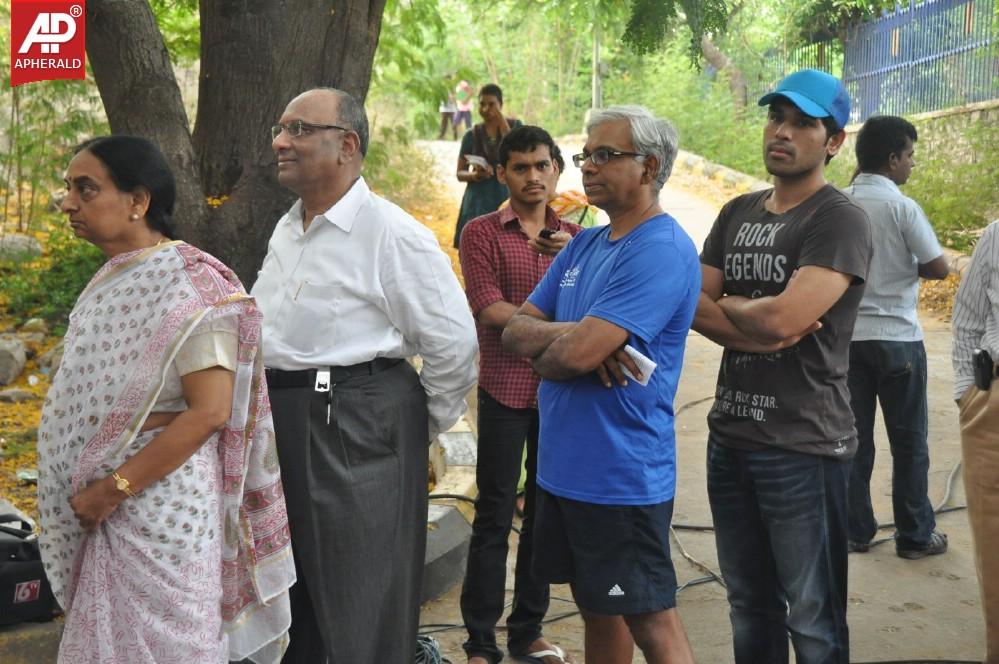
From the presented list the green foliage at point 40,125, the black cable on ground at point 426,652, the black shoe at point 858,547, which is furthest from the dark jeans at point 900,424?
the green foliage at point 40,125

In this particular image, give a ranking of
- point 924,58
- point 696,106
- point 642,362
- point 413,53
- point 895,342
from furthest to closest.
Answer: point 696,106
point 924,58
point 413,53
point 895,342
point 642,362

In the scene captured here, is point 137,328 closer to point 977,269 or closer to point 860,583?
point 977,269

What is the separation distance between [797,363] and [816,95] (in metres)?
0.84

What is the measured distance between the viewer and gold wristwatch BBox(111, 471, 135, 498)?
2908 millimetres

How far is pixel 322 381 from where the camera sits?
353 cm

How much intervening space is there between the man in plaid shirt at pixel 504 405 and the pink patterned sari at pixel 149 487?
1.51 meters

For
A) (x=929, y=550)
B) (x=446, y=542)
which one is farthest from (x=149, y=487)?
(x=929, y=550)

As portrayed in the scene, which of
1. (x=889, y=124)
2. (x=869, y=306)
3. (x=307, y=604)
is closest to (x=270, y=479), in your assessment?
(x=307, y=604)

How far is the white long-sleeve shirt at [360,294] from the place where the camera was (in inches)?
140

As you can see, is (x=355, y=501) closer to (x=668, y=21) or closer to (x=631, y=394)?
(x=631, y=394)

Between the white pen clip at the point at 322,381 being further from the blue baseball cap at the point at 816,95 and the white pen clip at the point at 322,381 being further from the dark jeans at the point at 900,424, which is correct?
the dark jeans at the point at 900,424

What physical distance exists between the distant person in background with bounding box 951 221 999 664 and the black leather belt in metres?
2.19

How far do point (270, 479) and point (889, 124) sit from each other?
391cm

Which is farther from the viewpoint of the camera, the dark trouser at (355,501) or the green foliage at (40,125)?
the green foliage at (40,125)
